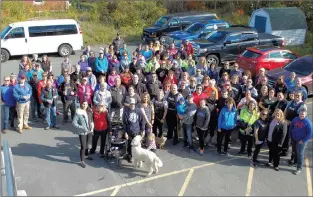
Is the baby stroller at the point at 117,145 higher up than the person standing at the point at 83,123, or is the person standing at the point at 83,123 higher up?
the person standing at the point at 83,123

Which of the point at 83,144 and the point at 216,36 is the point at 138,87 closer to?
the point at 83,144

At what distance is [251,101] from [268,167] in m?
1.59

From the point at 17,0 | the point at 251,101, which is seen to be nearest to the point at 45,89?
the point at 251,101

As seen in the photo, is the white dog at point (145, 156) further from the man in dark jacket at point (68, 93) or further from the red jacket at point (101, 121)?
the man in dark jacket at point (68, 93)

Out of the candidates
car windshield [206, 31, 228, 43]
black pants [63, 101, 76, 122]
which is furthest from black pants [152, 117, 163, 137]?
car windshield [206, 31, 228, 43]

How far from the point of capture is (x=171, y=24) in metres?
23.8

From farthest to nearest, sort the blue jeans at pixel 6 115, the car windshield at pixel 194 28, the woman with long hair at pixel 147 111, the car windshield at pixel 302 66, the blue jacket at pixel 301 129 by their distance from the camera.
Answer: the car windshield at pixel 194 28, the car windshield at pixel 302 66, the blue jeans at pixel 6 115, the woman with long hair at pixel 147 111, the blue jacket at pixel 301 129

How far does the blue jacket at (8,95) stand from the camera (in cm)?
1093

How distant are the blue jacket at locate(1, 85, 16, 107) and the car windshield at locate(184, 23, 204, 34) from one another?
41.2 feet

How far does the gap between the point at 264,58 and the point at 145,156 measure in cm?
845

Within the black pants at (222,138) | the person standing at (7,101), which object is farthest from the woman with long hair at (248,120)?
the person standing at (7,101)

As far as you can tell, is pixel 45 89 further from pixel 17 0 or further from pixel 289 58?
pixel 17 0

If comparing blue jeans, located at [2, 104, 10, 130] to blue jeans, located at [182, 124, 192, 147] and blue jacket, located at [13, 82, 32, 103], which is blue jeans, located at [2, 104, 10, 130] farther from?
blue jeans, located at [182, 124, 192, 147]

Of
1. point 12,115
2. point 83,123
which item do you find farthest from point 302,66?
point 12,115
